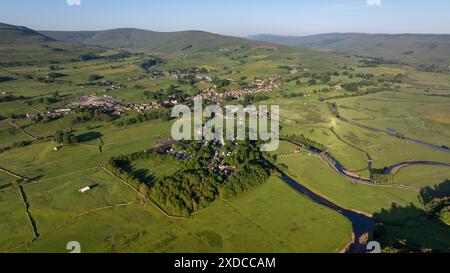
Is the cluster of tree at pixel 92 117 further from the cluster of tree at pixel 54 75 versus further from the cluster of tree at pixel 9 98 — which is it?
the cluster of tree at pixel 54 75

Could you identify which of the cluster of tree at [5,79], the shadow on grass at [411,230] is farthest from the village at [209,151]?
the cluster of tree at [5,79]

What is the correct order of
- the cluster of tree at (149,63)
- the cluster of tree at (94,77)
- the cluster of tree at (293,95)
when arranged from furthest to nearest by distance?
the cluster of tree at (149,63)
the cluster of tree at (94,77)
the cluster of tree at (293,95)

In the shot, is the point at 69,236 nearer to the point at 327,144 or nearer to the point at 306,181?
the point at 306,181

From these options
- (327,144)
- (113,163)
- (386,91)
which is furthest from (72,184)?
(386,91)

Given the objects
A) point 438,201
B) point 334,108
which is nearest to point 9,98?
point 334,108

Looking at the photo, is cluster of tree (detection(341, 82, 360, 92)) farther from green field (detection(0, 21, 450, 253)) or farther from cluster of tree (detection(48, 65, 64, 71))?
cluster of tree (detection(48, 65, 64, 71))

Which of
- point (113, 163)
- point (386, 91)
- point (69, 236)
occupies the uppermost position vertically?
point (386, 91)

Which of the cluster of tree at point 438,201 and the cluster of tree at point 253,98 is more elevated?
the cluster of tree at point 253,98

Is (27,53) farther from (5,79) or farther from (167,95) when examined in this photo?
(167,95)

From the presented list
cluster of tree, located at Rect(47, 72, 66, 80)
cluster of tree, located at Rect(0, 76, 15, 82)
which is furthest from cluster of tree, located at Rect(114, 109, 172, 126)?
cluster of tree, located at Rect(0, 76, 15, 82)
